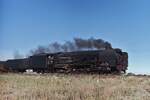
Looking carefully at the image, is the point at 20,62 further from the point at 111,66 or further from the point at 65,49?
the point at 111,66

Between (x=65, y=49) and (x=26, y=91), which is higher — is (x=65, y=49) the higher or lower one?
the higher one

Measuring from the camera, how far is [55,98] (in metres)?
11.5

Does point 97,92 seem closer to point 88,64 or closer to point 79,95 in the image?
point 79,95

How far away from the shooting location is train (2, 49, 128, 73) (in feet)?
104

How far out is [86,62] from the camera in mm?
33000

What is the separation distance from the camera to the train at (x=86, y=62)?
3184 centimetres

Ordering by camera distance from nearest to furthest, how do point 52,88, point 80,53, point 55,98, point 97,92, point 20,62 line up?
point 55,98
point 97,92
point 52,88
point 80,53
point 20,62

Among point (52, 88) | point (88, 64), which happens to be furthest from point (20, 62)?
point (52, 88)

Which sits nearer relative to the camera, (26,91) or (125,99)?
(125,99)

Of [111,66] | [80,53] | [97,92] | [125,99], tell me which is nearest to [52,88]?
[97,92]

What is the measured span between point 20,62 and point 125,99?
33091 mm

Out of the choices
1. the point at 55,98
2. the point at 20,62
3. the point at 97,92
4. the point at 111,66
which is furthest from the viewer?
the point at 20,62

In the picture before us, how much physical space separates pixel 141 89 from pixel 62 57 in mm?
22593

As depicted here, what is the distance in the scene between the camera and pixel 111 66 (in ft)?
104
